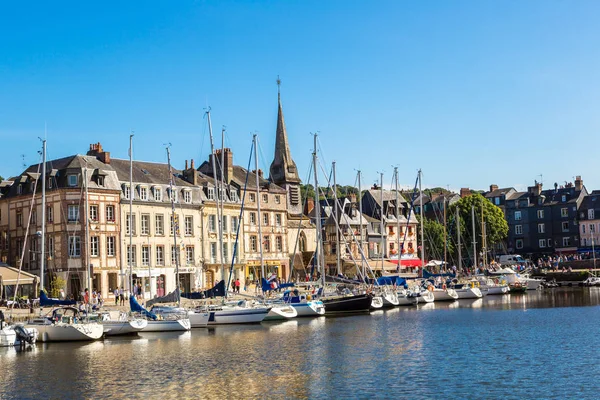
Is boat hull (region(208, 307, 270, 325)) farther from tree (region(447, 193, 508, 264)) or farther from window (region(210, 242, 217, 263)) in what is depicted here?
tree (region(447, 193, 508, 264))

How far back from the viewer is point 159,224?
226 feet

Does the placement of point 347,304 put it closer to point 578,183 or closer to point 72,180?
point 72,180

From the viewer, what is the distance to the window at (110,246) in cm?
6406

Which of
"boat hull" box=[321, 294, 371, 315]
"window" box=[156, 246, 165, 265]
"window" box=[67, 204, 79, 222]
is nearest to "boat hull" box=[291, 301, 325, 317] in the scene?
"boat hull" box=[321, 294, 371, 315]

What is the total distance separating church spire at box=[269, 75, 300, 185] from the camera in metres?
88.0

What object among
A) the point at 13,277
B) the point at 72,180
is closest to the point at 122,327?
the point at 13,277

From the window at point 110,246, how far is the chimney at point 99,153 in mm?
7147

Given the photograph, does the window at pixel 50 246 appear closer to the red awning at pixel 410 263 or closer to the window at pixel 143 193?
the window at pixel 143 193

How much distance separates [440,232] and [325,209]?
2145cm

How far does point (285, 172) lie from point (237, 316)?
128 ft

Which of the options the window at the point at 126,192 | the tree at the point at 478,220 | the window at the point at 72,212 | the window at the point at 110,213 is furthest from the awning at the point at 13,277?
the tree at the point at 478,220

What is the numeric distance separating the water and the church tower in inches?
1526

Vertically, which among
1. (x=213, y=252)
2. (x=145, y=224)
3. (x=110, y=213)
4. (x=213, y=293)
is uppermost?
(x=110, y=213)

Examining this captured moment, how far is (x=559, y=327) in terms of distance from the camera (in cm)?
4412
